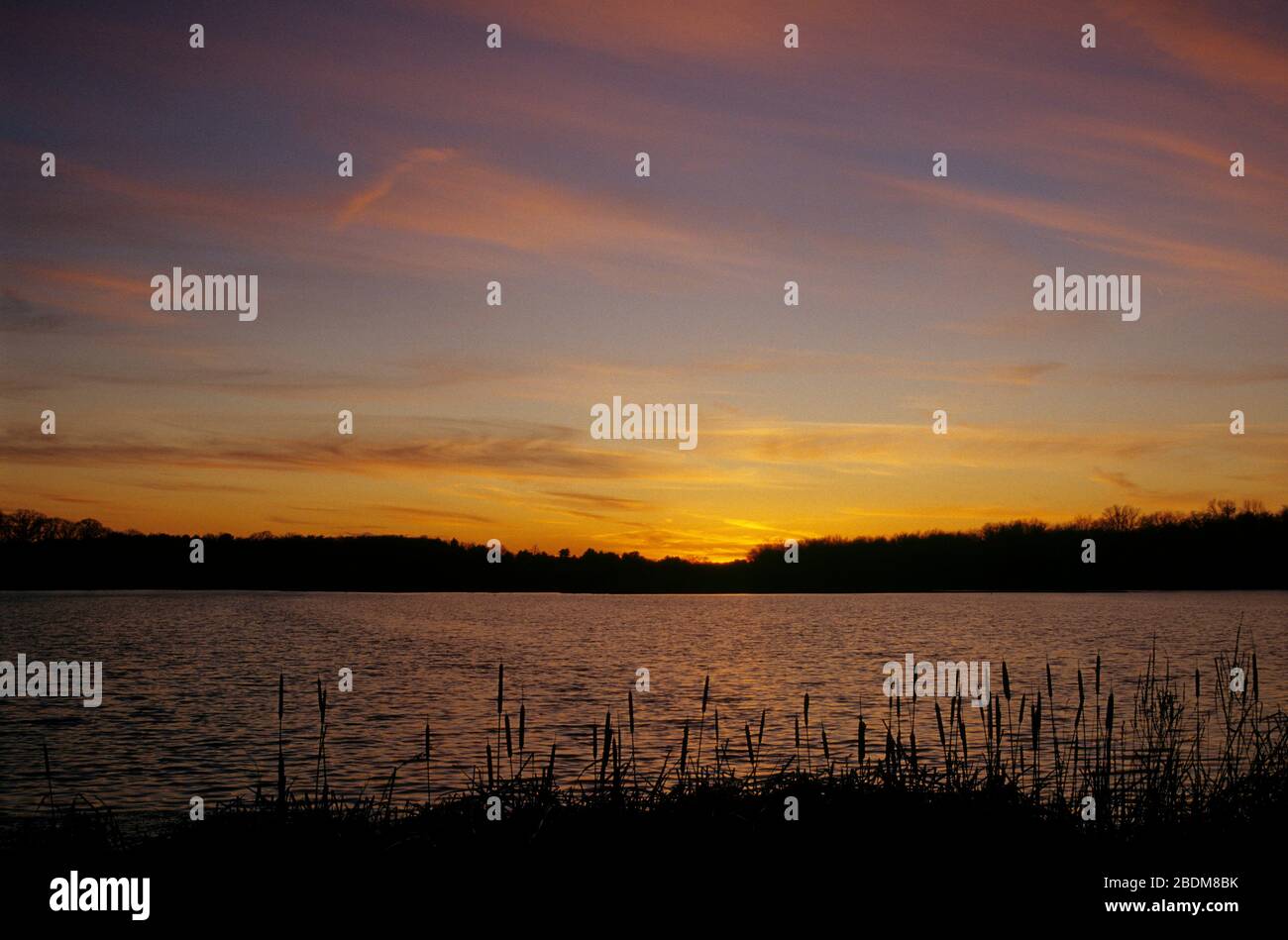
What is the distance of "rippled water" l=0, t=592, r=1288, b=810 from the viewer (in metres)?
28.9

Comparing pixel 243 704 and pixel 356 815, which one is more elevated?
pixel 356 815

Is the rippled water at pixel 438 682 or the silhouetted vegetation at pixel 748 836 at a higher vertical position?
the silhouetted vegetation at pixel 748 836

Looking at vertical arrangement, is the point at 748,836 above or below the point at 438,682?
above

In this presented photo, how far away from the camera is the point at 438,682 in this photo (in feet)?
173

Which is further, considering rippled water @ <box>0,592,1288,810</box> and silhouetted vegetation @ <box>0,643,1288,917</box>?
rippled water @ <box>0,592,1288,810</box>

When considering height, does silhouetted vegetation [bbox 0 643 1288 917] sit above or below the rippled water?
above

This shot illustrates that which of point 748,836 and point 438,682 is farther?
point 438,682

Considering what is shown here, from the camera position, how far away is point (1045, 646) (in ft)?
263

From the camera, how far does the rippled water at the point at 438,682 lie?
94.7 ft

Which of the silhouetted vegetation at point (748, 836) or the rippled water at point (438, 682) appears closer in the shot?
the silhouetted vegetation at point (748, 836)

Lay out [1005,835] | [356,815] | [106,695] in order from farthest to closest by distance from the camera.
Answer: [106,695]
[356,815]
[1005,835]

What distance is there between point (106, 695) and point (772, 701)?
3137 cm
